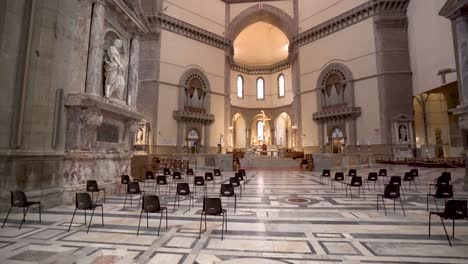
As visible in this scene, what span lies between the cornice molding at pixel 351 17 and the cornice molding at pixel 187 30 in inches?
333

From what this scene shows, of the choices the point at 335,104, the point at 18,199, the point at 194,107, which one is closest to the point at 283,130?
the point at 335,104

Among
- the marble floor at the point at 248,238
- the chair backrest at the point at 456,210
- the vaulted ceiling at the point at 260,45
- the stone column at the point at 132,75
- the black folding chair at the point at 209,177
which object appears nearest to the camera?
the marble floor at the point at 248,238

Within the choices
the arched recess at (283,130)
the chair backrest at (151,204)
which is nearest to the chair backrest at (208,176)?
the chair backrest at (151,204)

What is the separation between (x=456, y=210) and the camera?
4.02 metres

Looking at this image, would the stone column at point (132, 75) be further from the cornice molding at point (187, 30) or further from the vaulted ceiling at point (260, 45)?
the vaulted ceiling at point (260, 45)

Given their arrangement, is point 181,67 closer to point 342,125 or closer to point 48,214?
point 342,125

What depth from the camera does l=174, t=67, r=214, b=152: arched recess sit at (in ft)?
80.6

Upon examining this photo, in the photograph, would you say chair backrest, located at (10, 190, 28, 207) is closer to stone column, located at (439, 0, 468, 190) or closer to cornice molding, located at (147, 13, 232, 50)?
stone column, located at (439, 0, 468, 190)

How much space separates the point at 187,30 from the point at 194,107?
8.12 meters

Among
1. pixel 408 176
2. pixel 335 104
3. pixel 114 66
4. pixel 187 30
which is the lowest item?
pixel 408 176

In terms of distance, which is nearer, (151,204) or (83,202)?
(151,204)

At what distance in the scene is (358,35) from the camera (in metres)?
23.2

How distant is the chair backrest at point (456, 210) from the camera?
156 inches

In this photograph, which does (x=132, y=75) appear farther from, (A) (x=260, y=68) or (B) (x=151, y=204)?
(A) (x=260, y=68)
